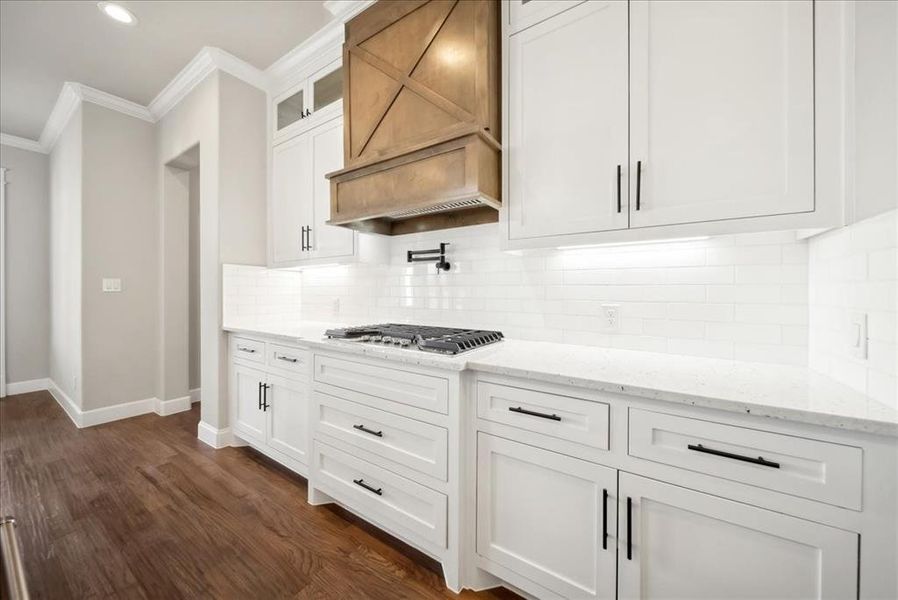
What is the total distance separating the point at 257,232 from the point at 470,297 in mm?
2015

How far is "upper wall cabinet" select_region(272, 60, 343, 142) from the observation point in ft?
8.41

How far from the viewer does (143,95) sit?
10.8 feet

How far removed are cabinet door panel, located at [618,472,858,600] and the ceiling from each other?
122 inches

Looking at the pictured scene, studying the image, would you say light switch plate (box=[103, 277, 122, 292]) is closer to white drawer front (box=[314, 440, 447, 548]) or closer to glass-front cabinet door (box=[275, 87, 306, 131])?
glass-front cabinet door (box=[275, 87, 306, 131])

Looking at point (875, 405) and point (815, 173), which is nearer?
point (875, 405)

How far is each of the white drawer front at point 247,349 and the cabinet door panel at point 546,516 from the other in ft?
5.89

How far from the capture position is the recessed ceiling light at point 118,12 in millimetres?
2239

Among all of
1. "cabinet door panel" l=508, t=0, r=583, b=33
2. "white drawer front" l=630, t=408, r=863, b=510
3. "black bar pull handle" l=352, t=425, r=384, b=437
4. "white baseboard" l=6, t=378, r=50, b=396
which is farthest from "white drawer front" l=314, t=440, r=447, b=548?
"white baseboard" l=6, t=378, r=50, b=396

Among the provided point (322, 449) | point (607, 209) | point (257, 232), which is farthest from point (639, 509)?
point (257, 232)

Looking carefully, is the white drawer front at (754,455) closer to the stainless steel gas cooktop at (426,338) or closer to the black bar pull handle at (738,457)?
the black bar pull handle at (738,457)

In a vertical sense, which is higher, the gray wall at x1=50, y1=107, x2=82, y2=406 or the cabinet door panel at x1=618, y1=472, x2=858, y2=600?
the gray wall at x1=50, y1=107, x2=82, y2=406

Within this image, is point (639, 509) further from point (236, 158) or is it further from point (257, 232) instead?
point (236, 158)

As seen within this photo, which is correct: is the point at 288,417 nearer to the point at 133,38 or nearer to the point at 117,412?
the point at 117,412

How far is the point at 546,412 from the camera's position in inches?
50.0
